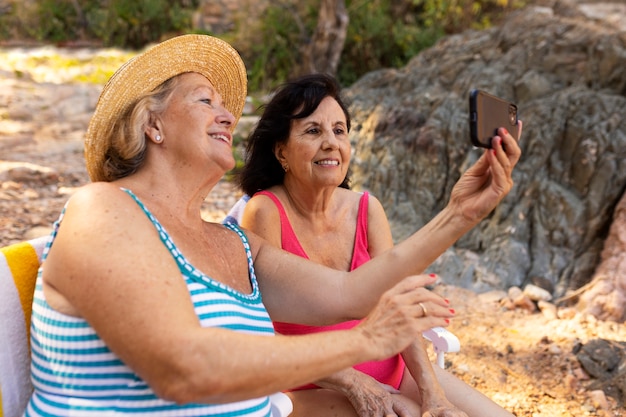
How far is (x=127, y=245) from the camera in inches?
58.6

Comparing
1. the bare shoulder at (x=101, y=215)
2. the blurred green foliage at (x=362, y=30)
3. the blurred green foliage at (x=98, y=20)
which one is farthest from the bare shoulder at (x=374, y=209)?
the blurred green foliage at (x=98, y=20)

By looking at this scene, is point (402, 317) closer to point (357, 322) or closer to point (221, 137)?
point (221, 137)

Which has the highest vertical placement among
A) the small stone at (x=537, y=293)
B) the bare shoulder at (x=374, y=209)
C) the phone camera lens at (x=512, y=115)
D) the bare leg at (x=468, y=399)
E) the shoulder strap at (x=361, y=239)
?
the phone camera lens at (x=512, y=115)

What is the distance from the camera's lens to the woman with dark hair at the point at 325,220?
233 cm

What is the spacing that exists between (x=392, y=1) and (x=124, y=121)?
33.0 feet

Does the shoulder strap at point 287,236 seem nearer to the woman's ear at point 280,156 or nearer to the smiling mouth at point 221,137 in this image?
the woman's ear at point 280,156

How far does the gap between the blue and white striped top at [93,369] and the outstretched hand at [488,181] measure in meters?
0.86

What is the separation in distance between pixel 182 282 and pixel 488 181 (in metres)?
1.08

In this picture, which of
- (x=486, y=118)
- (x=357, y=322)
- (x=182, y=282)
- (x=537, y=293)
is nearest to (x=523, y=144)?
(x=537, y=293)

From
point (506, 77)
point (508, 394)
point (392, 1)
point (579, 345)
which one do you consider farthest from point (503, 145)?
point (392, 1)

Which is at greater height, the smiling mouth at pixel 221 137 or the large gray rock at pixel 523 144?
the smiling mouth at pixel 221 137

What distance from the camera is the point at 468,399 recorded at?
2.42 meters

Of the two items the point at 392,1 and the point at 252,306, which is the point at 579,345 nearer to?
the point at 252,306

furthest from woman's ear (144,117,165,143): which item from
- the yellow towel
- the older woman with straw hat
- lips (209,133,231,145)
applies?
the yellow towel
